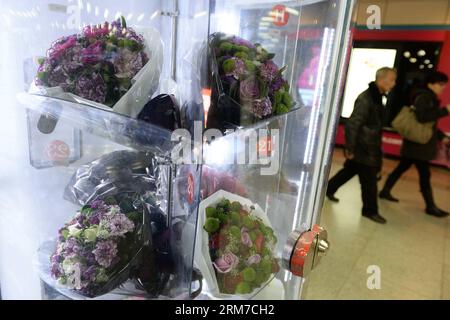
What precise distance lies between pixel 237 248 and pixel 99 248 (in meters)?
0.28

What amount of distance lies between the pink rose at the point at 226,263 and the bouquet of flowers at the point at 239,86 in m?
0.28

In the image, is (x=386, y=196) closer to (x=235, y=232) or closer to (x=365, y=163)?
(x=365, y=163)

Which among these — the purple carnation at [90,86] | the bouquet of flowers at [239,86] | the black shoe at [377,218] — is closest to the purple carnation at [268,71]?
the bouquet of flowers at [239,86]

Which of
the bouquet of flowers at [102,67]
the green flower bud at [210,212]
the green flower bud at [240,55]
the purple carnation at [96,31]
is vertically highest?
the purple carnation at [96,31]

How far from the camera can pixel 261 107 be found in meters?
0.65

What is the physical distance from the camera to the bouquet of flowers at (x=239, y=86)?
25.3 inches

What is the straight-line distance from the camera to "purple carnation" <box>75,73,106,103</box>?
61cm

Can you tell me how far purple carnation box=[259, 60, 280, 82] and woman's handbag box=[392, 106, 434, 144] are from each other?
11.8ft

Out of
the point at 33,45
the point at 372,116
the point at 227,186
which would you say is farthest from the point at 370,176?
the point at 33,45

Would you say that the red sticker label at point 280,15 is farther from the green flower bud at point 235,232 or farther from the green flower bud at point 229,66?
the green flower bud at point 235,232

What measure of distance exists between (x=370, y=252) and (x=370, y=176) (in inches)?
28.3

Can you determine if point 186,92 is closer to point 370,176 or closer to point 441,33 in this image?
point 370,176

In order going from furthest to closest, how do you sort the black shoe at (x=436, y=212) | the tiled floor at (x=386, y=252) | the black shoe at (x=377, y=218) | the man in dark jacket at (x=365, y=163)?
the black shoe at (x=436, y=212), the black shoe at (x=377, y=218), the tiled floor at (x=386, y=252), the man in dark jacket at (x=365, y=163)

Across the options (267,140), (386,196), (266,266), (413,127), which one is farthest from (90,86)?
(386,196)
